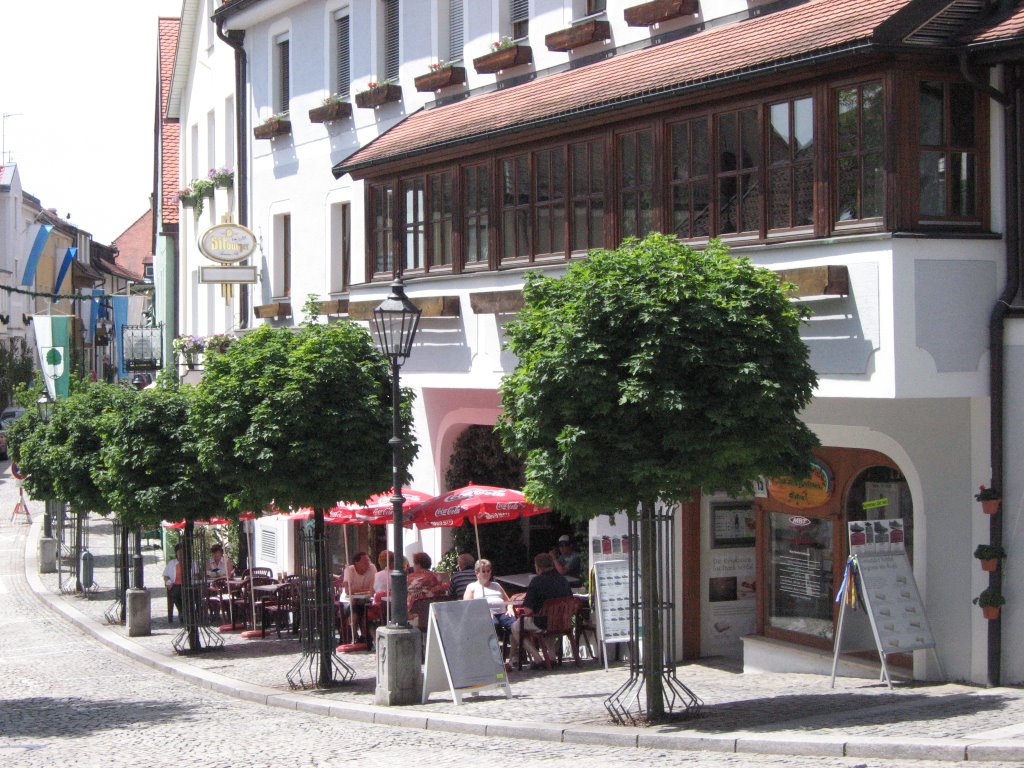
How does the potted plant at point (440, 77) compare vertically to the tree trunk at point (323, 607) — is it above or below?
above

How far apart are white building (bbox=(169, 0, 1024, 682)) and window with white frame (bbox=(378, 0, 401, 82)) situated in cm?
6

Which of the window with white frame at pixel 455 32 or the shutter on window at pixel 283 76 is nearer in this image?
the window with white frame at pixel 455 32

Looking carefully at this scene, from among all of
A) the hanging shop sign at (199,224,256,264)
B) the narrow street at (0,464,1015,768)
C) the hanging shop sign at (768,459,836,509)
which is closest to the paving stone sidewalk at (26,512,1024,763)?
the narrow street at (0,464,1015,768)

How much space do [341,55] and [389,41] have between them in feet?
5.58

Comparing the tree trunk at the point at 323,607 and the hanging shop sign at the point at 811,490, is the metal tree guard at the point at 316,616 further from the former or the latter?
the hanging shop sign at the point at 811,490

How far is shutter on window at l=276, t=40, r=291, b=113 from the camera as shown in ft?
84.8

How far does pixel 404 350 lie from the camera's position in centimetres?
1453

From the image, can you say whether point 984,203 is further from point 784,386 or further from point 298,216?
point 298,216

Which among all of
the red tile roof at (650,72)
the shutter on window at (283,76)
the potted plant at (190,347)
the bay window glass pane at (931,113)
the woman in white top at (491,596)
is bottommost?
the woman in white top at (491,596)

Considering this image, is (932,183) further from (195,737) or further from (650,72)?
(195,737)

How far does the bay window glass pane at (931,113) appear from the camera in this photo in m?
12.7

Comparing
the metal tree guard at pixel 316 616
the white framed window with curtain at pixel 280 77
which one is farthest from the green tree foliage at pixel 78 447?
the metal tree guard at pixel 316 616

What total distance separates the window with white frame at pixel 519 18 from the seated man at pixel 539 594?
6.99 metres

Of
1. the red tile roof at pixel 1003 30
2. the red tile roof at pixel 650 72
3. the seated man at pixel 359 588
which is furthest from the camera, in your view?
the seated man at pixel 359 588
